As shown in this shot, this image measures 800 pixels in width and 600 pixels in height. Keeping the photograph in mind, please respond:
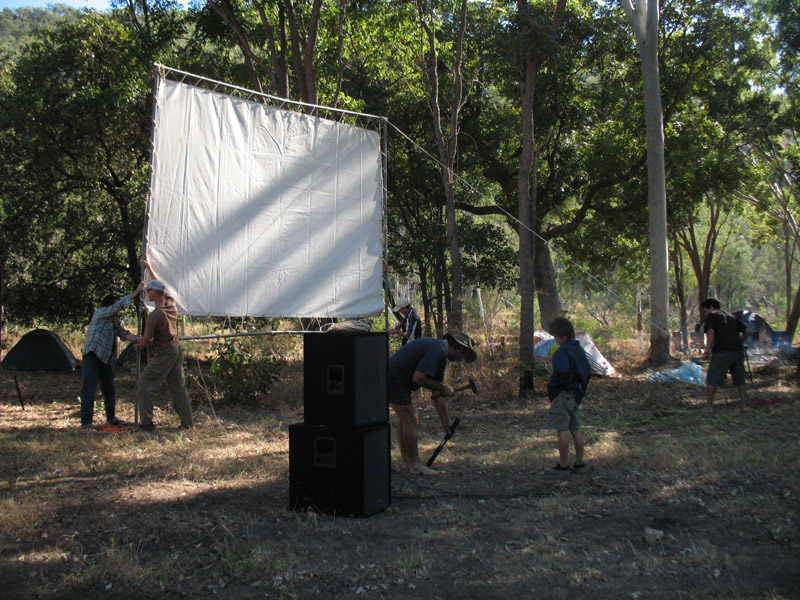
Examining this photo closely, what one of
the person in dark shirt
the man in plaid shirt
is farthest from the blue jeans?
the person in dark shirt

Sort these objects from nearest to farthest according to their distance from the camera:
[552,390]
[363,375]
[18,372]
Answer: [363,375] → [552,390] → [18,372]

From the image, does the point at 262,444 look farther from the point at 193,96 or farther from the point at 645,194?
the point at 645,194

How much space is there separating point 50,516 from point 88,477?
123 cm

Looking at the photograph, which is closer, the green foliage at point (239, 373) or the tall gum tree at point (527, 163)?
the green foliage at point (239, 373)

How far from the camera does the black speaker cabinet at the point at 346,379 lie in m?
5.10

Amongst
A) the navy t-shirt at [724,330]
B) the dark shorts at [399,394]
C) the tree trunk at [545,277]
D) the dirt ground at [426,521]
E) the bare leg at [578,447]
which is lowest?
the dirt ground at [426,521]

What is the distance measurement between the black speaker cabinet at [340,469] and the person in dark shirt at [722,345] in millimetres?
6080

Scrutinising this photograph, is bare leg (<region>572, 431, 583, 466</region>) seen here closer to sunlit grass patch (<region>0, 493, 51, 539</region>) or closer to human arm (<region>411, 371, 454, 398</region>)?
human arm (<region>411, 371, 454, 398</region>)

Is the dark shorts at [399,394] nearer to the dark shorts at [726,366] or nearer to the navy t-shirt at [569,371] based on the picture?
the navy t-shirt at [569,371]

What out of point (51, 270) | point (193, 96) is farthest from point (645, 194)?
point (51, 270)

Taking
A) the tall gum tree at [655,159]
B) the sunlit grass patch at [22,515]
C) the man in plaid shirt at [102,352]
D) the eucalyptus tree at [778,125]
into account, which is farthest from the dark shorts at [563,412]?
the eucalyptus tree at [778,125]

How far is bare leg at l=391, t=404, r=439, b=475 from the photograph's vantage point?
6129 mm

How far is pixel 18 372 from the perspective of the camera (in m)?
15.2

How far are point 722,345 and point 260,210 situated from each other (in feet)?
21.5
